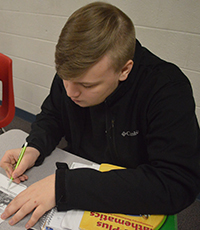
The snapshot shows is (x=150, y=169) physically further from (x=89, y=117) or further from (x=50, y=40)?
(x=50, y=40)

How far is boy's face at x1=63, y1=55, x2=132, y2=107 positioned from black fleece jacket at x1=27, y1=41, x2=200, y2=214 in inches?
2.7

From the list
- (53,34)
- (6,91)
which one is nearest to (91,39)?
(6,91)

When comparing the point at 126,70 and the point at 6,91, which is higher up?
the point at 126,70

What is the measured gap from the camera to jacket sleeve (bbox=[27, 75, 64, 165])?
88 centimetres

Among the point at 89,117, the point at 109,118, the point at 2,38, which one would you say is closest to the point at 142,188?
the point at 109,118

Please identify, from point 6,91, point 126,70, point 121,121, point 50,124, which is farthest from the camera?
point 6,91

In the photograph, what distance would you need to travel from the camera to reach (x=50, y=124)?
99 cm

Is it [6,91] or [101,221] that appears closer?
[101,221]

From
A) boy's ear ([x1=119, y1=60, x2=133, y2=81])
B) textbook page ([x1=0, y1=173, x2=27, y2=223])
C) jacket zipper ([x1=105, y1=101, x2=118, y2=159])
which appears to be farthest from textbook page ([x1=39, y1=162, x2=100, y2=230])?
boy's ear ([x1=119, y1=60, x2=133, y2=81])

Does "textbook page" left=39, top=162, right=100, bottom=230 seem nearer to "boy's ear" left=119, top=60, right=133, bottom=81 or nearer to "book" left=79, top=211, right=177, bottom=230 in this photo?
"book" left=79, top=211, right=177, bottom=230

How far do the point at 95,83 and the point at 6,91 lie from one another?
106 centimetres

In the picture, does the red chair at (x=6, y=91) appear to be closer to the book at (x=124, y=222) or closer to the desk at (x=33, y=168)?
the desk at (x=33, y=168)

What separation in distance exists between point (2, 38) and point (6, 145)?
1.83m

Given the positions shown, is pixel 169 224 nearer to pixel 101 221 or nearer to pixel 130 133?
pixel 101 221
